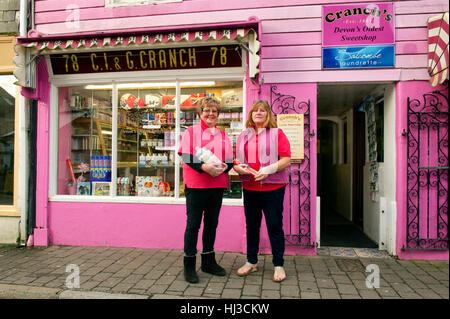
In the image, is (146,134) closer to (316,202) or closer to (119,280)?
(119,280)

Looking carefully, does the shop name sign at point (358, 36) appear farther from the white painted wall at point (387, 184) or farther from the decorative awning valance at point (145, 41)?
the decorative awning valance at point (145, 41)

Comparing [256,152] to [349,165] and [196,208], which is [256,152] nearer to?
[196,208]

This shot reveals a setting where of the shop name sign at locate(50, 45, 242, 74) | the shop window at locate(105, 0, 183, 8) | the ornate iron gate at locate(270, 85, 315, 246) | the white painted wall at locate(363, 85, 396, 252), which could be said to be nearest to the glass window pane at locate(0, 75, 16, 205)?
the shop name sign at locate(50, 45, 242, 74)

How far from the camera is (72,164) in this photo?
5.68 meters

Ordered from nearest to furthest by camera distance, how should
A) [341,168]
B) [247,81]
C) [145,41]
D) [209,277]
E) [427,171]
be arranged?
[209,277] < [427,171] < [145,41] < [247,81] < [341,168]

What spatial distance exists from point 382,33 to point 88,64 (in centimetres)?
460

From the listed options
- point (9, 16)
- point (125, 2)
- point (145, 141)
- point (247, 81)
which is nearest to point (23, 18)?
point (9, 16)

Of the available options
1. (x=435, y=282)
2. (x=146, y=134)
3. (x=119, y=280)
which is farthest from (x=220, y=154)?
(x=435, y=282)

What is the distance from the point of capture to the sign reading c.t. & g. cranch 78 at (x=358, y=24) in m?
4.49

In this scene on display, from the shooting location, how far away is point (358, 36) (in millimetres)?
4566

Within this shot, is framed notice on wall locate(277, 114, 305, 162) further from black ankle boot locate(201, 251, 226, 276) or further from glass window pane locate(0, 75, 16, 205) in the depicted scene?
glass window pane locate(0, 75, 16, 205)

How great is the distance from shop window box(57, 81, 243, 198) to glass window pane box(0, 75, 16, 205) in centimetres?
87

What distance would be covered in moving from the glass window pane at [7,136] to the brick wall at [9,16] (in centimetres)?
78

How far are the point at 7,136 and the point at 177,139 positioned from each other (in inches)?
124
